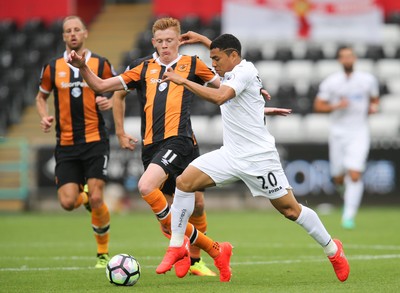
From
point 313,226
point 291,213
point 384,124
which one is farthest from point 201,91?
point 384,124

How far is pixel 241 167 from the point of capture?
26.5 feet

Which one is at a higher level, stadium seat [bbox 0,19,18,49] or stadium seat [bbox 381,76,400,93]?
stadium seat [bbox 0,19,18,49]

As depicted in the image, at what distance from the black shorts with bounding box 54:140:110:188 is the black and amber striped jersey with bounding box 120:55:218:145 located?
4.52 ft

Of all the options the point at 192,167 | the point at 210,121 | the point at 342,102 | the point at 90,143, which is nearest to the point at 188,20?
the point at 210,121

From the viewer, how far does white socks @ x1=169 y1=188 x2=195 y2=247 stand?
8172mm

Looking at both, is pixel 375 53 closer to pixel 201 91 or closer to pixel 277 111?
pixel 277 111

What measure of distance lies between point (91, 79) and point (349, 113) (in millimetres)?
7572

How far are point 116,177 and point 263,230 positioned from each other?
5.76 meters

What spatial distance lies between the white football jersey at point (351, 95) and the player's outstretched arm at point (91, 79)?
271 inches

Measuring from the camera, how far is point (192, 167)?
26.7 ft

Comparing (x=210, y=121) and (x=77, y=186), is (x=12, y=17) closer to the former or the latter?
(x=210, y=121)

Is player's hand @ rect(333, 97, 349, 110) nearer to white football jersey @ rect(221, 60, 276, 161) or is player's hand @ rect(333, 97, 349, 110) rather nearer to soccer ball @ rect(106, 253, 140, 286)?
white football jersey @ rect(221, 60, 276, 161)

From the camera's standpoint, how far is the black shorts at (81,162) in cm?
1027

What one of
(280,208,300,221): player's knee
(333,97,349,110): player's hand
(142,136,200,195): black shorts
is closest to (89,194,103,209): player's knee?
(142,136,200,195): black shorts
